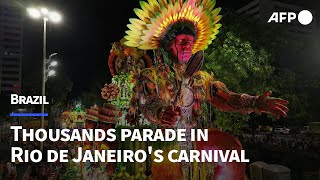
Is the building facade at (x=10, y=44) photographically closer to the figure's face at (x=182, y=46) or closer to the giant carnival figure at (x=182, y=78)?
the giant carnival figure at (x=182, y=78)

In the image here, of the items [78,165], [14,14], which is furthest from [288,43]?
[14,14]

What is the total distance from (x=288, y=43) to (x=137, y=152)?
540 inches

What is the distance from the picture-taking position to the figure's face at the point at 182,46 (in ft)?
24.7

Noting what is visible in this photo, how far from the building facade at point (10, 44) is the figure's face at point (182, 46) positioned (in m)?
136

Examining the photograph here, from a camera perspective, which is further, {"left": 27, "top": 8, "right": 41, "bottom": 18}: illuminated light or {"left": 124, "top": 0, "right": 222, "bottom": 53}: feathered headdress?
{"left": 27, "top": 8, "right": 41, "bottom": 18}: illuminated light

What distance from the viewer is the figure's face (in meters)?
7.53

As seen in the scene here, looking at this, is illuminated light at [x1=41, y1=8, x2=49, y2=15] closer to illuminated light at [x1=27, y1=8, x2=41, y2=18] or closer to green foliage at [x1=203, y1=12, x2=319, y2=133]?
illuminated light at [x1=27, y1=8, x2=41, y2=18]

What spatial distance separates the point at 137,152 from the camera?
9.73 m

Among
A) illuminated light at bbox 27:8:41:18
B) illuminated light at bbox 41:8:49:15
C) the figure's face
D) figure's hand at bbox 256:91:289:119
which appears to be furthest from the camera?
illuminated light at bbox 41:8:49:15

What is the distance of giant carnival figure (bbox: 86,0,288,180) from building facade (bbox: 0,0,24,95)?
443 ft

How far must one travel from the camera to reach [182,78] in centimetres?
771

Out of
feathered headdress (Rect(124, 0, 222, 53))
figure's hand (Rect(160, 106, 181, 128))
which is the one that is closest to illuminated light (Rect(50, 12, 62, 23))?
feathered headdress (Rect(124, 0, 222, 53))

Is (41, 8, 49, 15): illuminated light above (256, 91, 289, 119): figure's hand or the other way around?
above

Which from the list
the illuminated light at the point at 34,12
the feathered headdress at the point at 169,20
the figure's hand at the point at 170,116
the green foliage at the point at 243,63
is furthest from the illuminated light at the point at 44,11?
the figure's hand at the point at 170,116
